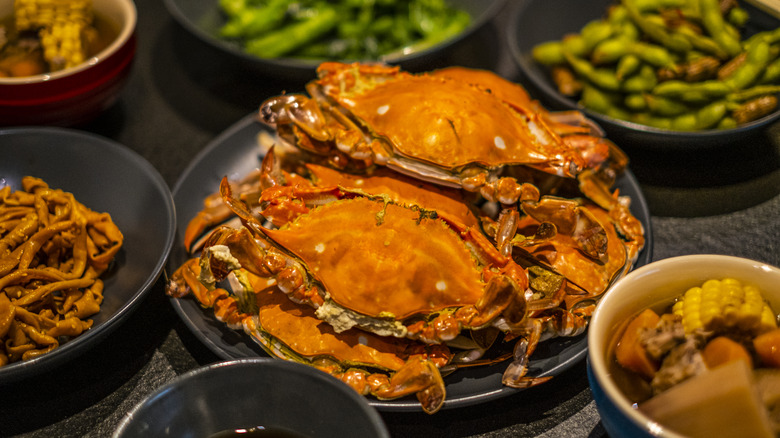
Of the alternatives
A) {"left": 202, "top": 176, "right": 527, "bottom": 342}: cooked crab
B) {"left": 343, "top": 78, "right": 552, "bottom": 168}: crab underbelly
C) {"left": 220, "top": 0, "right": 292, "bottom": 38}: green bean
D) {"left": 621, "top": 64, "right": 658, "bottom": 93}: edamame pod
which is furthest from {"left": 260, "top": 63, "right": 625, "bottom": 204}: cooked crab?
{"left": 220, "top": 0, "right": 292, "bottom": 38}: green bean

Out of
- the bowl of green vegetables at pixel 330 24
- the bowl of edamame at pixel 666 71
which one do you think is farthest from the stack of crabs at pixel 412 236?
the bowl of green vegetables at pixel 330 24

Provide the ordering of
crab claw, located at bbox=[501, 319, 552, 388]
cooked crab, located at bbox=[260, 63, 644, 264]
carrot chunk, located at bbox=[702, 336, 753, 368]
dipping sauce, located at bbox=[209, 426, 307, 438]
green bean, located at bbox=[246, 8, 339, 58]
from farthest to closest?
green bean, located at bbox=[246, 8, 339, 58] < cooked crab, located at bbox=[260, 63, 644, 264] < crab claw, located at bbox=[501, 319, 552, 388] < dipping sauce, located at bbox=[209, 426, 307, 438] < carrot chunk, located at bbox=[702, 336, 753, 368]

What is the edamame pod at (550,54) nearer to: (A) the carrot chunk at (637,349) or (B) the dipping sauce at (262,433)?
(A) the carrot chunk at (637,349)

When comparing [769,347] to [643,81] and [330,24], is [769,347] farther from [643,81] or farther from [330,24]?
[330,24]

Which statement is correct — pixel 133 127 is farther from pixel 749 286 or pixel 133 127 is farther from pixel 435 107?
pixel 749 286

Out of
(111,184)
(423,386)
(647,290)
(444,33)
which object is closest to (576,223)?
(647,290)

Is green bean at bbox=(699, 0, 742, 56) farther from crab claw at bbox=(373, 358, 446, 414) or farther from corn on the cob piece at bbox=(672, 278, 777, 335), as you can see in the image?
crab claw at bbox=(373, 358, 446, 414)
